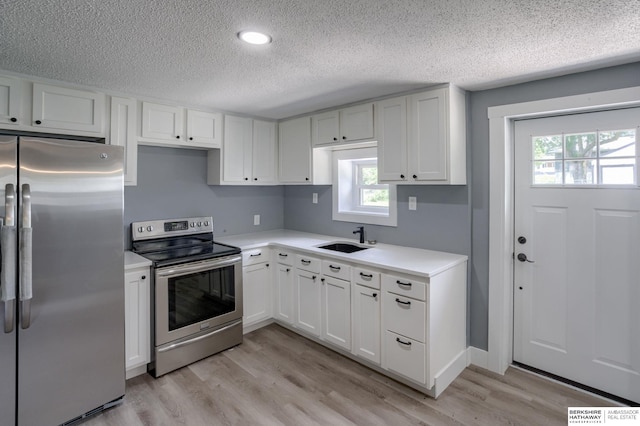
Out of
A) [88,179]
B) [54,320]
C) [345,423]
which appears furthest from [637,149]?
[54,320]

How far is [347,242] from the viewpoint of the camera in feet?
11.6

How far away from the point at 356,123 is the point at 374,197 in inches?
32.9

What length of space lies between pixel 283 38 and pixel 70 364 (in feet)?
7.62

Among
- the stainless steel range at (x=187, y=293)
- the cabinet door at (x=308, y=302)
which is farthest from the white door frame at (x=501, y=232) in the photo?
the stainless steel range at (x=187, y=293)

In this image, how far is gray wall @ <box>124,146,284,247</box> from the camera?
3.24 metres

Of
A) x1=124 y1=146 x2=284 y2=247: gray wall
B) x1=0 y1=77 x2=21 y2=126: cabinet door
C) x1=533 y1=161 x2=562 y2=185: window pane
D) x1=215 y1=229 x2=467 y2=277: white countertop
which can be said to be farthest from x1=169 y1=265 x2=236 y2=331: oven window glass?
x1=533 y1=161 x2=562 y2=185: window pane

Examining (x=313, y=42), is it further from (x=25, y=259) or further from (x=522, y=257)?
(x=522, y=257)

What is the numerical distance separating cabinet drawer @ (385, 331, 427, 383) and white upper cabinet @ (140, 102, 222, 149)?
7.91 feet

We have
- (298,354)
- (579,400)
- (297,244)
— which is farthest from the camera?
(297,244)

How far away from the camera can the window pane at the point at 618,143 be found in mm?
2283

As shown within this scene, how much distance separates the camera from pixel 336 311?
2.98 metres

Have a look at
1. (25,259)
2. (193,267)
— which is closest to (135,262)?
(193,267)

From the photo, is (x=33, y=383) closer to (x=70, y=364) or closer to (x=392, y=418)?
(x=70, y=364)

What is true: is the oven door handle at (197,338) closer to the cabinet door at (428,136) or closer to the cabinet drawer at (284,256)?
the cabinet drawer at (284,256)
